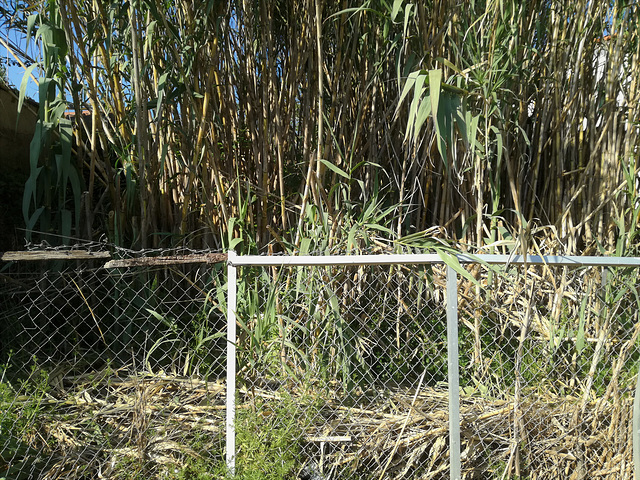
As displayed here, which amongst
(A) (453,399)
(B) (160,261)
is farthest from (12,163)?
(A) (453,399)

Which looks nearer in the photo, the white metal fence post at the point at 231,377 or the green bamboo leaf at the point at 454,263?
the green bamboo leaf at the point at 454,263

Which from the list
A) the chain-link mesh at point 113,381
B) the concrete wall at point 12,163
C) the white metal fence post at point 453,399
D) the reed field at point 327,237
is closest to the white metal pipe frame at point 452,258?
the white metal fence post at point 453,399

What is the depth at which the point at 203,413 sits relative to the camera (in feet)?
6.57

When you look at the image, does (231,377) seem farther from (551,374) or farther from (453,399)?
(551,374)

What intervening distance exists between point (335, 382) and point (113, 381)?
92cm

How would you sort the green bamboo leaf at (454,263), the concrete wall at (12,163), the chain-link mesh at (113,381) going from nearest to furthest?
the green bamboo leaf at (454,263)
the chain-link mesh at (113,381)
the concrete wall at (12,163)

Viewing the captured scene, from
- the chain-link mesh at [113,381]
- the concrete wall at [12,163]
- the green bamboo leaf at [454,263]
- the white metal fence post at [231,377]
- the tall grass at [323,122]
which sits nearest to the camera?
Answer: the green bamboo leaf at [454,263]

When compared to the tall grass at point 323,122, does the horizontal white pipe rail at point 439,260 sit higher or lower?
lower

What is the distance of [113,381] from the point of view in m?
2.17

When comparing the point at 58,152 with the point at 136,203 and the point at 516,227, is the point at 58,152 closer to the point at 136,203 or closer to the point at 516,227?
the point at 136,203

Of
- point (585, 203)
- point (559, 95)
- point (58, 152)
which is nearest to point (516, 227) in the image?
point (585, 203)

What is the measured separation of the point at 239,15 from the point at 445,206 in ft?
3.96

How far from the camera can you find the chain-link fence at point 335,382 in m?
1.83

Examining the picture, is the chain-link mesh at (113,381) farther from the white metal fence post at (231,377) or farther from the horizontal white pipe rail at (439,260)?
the horizontal white pipe rail at (439,260)
